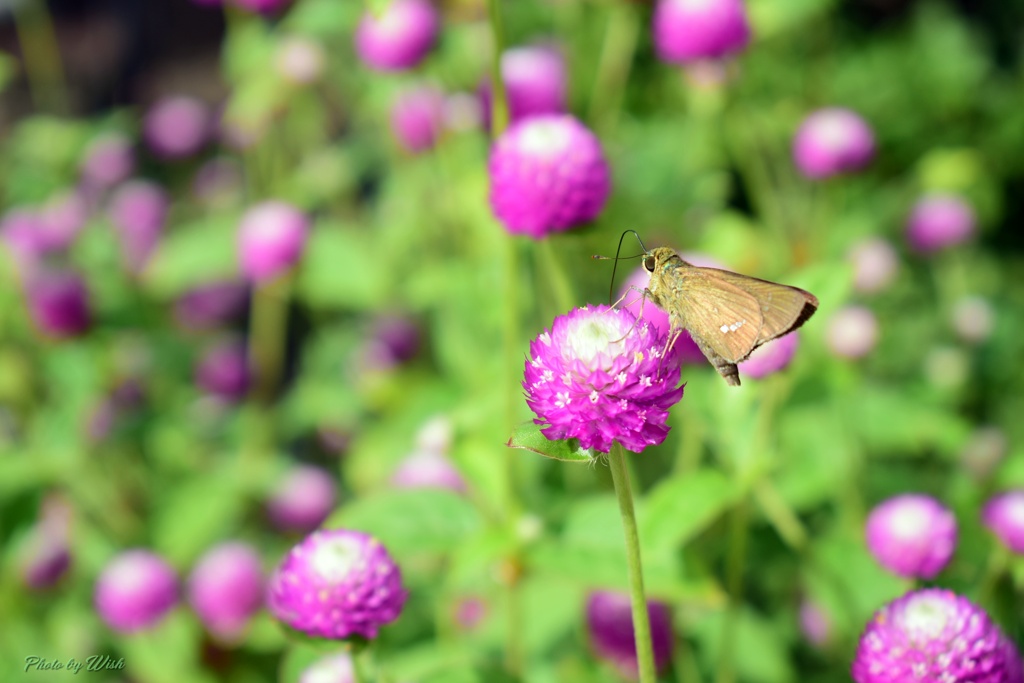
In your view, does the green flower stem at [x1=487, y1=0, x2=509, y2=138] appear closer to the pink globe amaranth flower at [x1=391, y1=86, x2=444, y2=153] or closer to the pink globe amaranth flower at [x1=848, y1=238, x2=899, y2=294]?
the pink globe amaranth flower at [x1=391, y1=86, x2=444, y2=153]

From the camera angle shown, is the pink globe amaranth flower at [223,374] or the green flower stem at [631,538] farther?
the pink globe amaranth flower at [223,374]

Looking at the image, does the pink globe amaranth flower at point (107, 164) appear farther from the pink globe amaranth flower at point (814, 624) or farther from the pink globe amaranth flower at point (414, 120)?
the pink globe amaranth flower at point (814, 624)

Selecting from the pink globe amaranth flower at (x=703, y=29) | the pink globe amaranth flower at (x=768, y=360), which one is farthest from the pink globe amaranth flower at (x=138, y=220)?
the pink globe amaranth flower at (x=768, y=360)

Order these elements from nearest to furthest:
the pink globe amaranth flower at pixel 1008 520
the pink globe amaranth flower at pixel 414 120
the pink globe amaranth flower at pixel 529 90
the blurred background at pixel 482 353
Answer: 1. the pink globe amaranth flower at pixel 1008 520
2. the blurred background at pixel 482 353
3. the pink globe amaranth flower at pixel 529 90
4. the pink globe amaranth flower at pixel 414 120

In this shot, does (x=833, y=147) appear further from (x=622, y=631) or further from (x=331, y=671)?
(x=331, y=671)

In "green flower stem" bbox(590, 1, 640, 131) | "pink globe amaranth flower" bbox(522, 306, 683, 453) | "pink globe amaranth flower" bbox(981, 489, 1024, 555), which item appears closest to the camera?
"pink globe amaranth flower" bbox(522, 306, 683, 453)

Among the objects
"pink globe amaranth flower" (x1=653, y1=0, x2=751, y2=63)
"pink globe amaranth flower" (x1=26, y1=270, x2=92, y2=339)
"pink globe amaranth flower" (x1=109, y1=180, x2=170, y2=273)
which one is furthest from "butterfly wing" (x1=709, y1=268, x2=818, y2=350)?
"pink globe amaranth flower" (x1=109, y1=180, x2=170, y2=273)

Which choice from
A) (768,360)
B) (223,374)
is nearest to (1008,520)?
(768,360)
